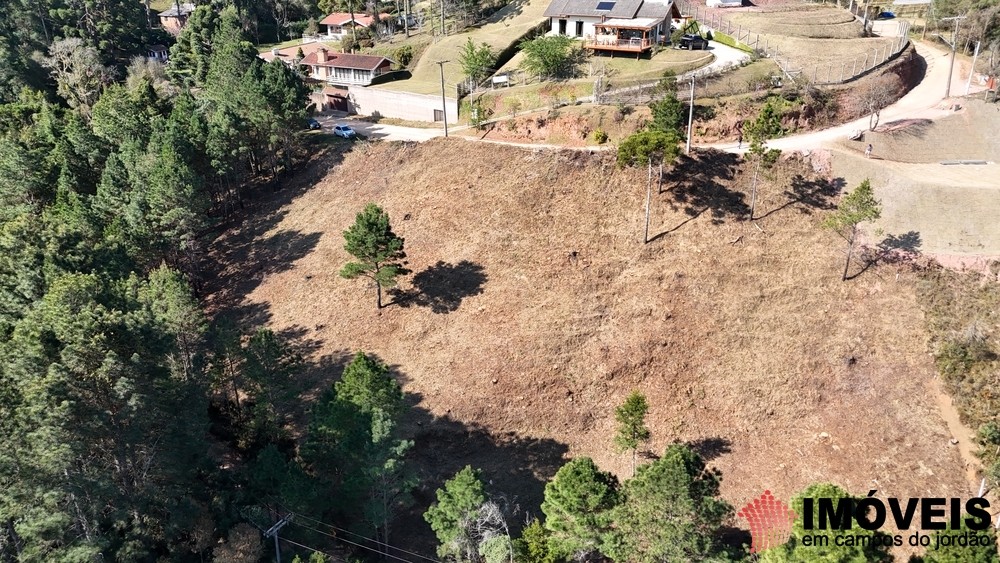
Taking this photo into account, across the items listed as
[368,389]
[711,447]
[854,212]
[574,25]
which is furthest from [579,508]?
[574,25]

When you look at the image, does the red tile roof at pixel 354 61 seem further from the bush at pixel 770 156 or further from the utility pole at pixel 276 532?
the utility pole at pixel 276 532

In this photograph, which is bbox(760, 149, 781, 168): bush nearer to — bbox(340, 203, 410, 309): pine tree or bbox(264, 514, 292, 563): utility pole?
bbox(340, 203, 410, 309): pine tree

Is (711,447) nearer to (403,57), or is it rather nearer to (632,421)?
(632,421)

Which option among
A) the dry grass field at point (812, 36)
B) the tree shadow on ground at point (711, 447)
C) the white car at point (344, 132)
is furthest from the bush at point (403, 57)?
the tree shadow on ground at point (711, 447)

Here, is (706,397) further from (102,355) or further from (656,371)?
(102,355)

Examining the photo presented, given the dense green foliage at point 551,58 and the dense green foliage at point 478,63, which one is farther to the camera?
the dense green foliage at point 478,63

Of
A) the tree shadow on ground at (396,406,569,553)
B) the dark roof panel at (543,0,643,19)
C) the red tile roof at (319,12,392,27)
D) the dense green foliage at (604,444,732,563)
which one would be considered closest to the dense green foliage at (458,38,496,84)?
the dark roof panel at (543,0,643,19)
